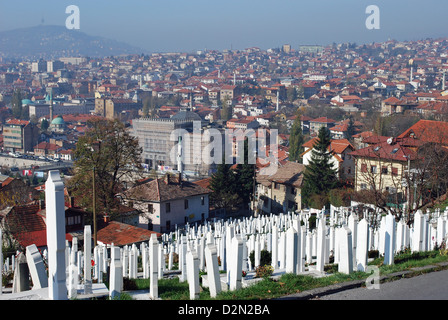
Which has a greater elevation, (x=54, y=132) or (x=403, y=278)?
(x=403, y=278)

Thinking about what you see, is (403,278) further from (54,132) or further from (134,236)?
(54,132)

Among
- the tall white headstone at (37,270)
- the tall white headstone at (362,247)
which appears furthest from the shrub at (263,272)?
the tall white headstone at (37,270)

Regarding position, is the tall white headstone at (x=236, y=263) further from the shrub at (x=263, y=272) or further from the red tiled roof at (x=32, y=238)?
the red tiled roof at (x=32, y=238)

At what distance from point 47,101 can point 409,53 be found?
123151 millimetres

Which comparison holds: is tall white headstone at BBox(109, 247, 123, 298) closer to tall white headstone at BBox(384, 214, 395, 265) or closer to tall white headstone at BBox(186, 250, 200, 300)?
tall white headstone at BBox(186, 250, 200, 300)

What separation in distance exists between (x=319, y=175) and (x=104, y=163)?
415 inches

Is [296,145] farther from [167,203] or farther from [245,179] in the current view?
[167,203]

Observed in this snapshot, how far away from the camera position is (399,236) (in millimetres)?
7426

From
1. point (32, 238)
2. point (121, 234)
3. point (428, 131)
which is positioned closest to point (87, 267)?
point (32, 238)

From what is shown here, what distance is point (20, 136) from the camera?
69.4 meters

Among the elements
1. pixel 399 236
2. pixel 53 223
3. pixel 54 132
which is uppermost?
pixel 53 223

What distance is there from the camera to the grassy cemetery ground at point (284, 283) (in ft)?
16.3

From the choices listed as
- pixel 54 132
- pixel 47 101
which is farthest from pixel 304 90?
pixel 54 132
